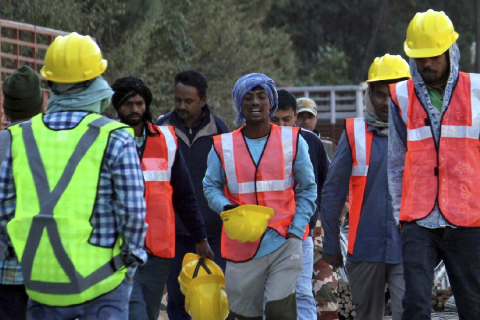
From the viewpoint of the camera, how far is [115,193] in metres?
4.85

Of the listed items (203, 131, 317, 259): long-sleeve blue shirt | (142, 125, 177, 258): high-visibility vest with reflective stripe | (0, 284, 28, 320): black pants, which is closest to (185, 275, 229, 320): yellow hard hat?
(142, 125, 177, 258): high-visibility vest with reflective stripe

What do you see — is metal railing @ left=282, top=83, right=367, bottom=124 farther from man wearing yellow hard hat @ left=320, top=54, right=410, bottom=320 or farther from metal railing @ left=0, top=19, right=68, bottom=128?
man wearing yellow hard hat @ left=320, top=54, right=410, bottom=320

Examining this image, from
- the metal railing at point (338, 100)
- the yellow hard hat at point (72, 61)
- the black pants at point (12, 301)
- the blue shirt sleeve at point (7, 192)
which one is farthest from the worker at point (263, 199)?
the metal railing at point (338, 100)

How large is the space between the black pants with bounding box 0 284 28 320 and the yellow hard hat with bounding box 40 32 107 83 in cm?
115

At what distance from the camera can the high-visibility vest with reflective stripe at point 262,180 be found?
7.28 metres

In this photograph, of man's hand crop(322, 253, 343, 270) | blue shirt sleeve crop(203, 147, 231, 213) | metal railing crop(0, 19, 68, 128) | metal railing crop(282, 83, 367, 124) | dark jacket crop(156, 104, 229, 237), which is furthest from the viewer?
metal railing crop(282, 83, 367, 124)

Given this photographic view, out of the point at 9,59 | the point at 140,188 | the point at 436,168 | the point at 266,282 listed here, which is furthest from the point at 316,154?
the point at 9,59

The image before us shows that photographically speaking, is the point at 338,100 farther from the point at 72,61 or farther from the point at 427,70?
the point at 72,61

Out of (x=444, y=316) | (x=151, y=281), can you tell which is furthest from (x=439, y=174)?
(x=444, y=316)

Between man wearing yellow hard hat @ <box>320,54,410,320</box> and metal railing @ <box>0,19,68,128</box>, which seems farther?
metal railing @ <box>0,19,68,128</box>

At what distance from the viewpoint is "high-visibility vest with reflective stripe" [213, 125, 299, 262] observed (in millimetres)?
7277

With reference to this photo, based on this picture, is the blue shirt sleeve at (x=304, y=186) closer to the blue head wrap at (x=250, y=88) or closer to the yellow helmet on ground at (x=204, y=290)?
the blue head wrap at (x=250, y=88)

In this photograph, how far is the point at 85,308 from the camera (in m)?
4.73

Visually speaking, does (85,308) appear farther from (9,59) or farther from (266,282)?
(9,59)
